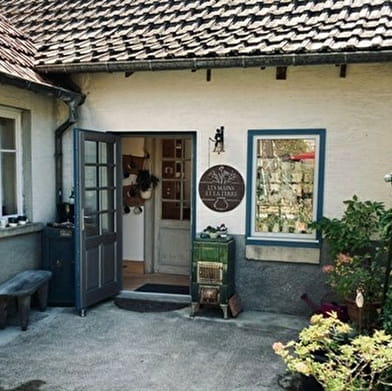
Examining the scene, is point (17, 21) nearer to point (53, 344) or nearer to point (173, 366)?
point (53, 344)

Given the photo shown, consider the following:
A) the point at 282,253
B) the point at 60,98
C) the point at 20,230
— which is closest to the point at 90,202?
the point at 20,230

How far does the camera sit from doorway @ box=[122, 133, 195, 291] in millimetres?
8117

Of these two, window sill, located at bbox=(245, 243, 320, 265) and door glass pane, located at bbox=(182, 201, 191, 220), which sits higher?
door glass pane, located at bbox=(182, 201, 191, 220)

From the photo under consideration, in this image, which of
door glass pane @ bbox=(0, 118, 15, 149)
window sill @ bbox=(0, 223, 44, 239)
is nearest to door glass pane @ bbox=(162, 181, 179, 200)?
window sill @ bbox=(0, 223, 44, 239)

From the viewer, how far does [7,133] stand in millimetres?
6074

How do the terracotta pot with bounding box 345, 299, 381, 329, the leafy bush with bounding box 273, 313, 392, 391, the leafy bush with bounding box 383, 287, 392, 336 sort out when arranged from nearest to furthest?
the leafy bush with bounding box 273, 313, 392, 391, the leafy bush with bounding box 383, 287, 392, 336, the terracotta pot with bounding box 345, 299, 381, 329

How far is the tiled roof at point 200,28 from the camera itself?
5414mm

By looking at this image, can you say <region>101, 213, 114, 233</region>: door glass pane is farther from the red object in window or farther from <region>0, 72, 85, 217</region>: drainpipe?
the red object in window

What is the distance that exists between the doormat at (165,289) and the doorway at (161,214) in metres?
0.75

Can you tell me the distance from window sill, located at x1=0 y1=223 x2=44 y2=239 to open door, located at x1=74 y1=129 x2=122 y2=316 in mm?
793

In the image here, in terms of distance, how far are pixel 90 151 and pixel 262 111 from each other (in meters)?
2.34

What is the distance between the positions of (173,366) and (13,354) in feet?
5.56

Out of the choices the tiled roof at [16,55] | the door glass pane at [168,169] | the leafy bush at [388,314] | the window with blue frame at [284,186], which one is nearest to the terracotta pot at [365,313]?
the leafy bush at [388,314]

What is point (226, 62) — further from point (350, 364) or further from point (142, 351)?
point (350, 364)
